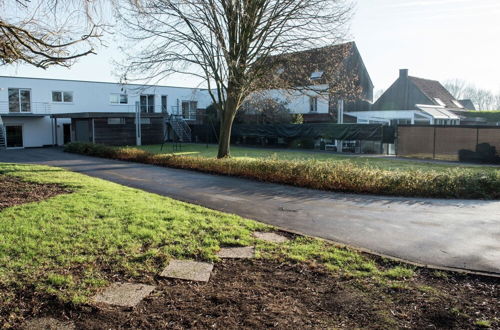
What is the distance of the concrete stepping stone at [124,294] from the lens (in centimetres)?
415

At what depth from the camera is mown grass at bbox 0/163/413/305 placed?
469cm

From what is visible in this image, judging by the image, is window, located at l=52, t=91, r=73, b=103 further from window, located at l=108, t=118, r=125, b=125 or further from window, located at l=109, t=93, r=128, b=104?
window, located at l=108, t=118, r=125, b=125

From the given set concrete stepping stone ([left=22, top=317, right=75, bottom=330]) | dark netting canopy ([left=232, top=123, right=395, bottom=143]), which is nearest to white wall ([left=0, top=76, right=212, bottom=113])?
dark netting canopy ([left=232, top=123, right=395, bottom=143])

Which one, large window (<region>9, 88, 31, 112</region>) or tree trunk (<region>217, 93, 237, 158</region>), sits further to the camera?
large window (<region>9, 88, 31, 112</region>)

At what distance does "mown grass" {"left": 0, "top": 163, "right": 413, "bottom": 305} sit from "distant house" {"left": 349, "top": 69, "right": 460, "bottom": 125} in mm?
27087

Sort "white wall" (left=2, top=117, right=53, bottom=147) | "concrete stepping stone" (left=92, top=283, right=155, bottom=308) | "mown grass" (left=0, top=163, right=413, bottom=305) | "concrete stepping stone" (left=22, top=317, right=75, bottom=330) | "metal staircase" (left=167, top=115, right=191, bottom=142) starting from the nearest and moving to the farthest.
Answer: "concrete stepping stone" (left=22, top=317, right=75, bottom=330) → "concrete stepping stone" (left=92, top=283, right=155, bottom=308) → "mown grass" (left=0, top=163, right=413, bottom=305) → "white wall" (left=2, top=117, right=53, bottom=147) → "metal staircase" (left=167, top=115, right=191, bottom=142)

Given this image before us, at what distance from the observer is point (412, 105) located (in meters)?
37.4

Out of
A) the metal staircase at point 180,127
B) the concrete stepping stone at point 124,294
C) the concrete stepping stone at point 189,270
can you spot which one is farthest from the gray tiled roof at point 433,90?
the concrete stepping stone at point 124,294

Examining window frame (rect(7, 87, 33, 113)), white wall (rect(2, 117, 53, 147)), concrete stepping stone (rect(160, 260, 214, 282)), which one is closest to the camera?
concrete stepping stone (rect(160, 260, 214, 282))

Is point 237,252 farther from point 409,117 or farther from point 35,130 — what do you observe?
point 35,130

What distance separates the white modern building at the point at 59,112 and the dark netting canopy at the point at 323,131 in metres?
4.94

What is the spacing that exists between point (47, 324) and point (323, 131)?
24.6m

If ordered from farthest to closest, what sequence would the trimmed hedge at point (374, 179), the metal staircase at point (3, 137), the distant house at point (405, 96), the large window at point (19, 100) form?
the distant house at point (405, 96) < the large window at point (19, 100) < the metal staircase at point (3, 137) < the trimmed hedge at point (374, 179)

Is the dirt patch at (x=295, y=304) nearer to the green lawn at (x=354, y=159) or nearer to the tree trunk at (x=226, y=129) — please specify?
the green lawn at (x=354, y=159)
